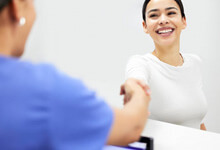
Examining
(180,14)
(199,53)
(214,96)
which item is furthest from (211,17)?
(180,14)

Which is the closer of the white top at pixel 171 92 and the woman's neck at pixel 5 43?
the woman's neck at pixel 5 43

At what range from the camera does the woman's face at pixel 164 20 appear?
113cm

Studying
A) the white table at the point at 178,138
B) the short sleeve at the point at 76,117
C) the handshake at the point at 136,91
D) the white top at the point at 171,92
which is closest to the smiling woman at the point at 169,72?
the white top at the point at 171,92

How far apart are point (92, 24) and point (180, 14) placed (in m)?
0.68

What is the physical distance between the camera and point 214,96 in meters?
2.01

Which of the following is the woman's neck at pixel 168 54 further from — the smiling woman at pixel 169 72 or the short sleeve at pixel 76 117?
the short sleeve at pixel 76 117

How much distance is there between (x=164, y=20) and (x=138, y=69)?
324 millimetres

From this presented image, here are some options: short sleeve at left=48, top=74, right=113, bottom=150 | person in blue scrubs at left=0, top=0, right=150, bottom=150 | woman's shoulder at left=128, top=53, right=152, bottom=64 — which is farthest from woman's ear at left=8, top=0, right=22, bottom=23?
woman's shoulder at left=128, top=53, right=152, bottom=64

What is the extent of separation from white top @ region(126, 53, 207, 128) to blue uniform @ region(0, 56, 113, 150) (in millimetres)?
669

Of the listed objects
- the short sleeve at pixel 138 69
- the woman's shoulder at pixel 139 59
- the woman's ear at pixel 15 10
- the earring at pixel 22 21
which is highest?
the woman's ear at pixel 15 10

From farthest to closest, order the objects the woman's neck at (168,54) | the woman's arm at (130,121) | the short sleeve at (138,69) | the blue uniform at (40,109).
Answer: the woman's neck at (168,54) < the short sleeve at (138,69) < the woman's arm at (130,121) < the blue uniform at (40,109)

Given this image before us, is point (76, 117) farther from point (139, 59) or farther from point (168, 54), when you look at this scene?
point (168, 54)

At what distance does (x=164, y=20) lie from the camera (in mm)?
1127

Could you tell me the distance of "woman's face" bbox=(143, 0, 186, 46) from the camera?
1.13 meters
